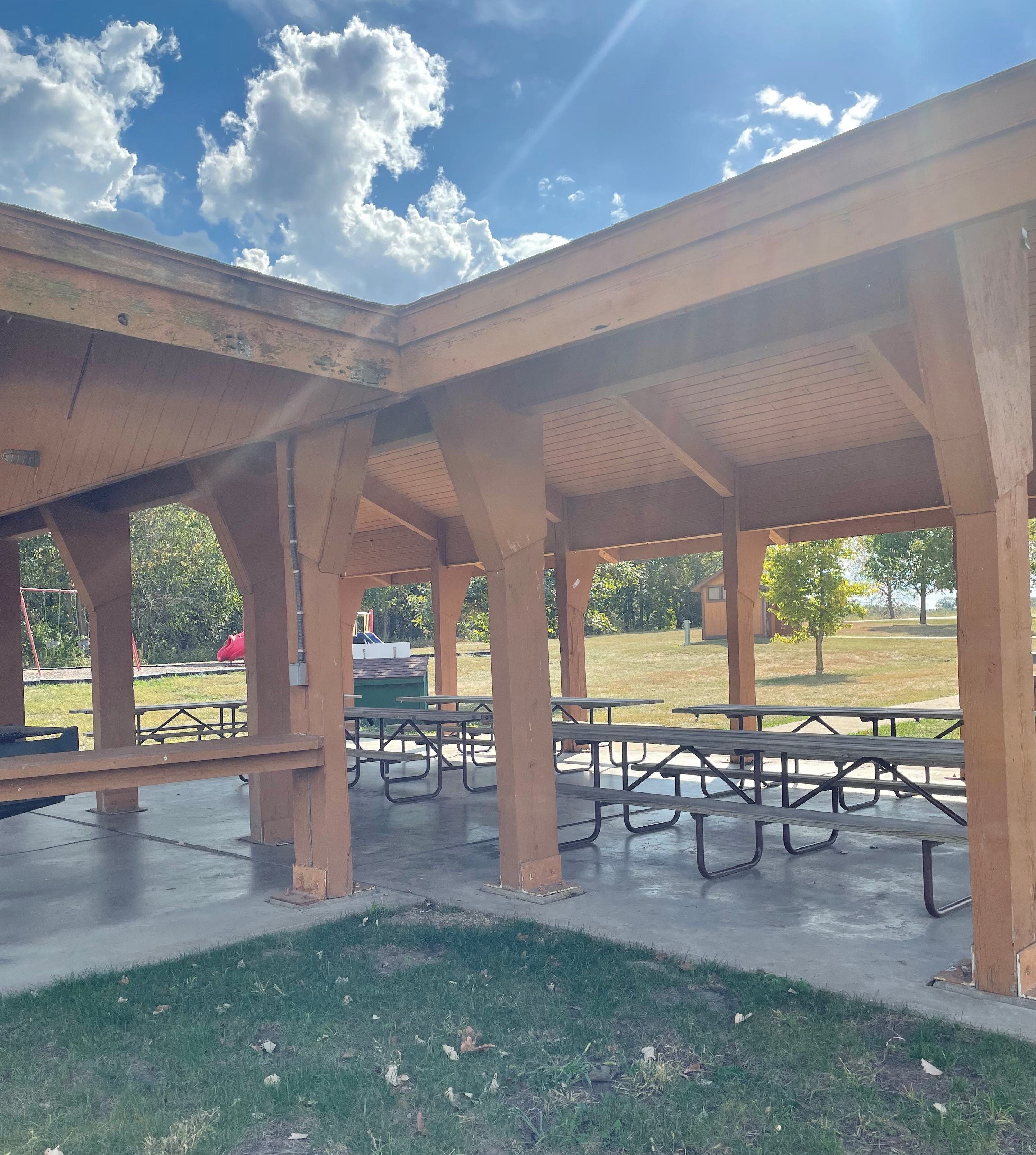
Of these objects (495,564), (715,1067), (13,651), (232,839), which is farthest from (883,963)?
(13,651)

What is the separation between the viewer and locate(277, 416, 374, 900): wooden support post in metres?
5.23

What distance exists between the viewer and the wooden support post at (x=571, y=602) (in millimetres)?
11188

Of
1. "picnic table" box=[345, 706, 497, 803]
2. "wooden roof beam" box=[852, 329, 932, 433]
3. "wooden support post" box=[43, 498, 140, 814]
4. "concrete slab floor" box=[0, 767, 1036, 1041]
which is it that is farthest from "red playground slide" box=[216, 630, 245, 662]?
"wooden roof beam" box=[852, 329, 932, 433]

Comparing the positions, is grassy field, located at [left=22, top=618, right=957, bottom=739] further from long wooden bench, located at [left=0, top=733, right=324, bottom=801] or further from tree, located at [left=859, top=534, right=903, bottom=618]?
long wooden bench, located at [left=0, top=733, right=324, bottom=801]

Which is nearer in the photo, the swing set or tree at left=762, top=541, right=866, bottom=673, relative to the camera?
tree at left=762, top=541, right=866, bottom=673

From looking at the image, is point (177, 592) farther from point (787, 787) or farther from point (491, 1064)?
point (491, 1064)

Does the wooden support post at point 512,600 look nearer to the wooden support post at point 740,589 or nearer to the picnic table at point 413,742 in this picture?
the picnic table at point 413,742

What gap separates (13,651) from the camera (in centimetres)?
974

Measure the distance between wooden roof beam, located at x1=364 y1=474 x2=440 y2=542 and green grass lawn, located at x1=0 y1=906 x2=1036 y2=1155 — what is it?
7785 mm

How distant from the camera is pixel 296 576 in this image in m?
5.31

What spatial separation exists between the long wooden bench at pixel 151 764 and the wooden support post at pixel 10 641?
531cm

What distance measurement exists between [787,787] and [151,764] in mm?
3773

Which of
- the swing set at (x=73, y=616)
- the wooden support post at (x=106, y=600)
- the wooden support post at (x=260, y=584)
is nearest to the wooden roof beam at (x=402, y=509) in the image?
the wooden support post at (x=106, y=600)

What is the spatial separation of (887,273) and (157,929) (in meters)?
4.44
